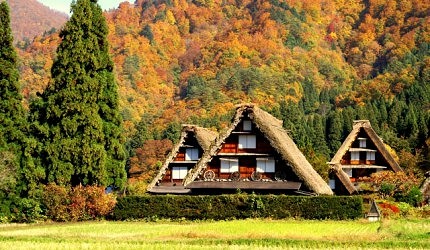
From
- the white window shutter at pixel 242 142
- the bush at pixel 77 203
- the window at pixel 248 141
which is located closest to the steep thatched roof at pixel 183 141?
the white window shutter at pixel 242 142

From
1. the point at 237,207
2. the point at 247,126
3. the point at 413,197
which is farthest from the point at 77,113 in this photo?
the point at 413,197

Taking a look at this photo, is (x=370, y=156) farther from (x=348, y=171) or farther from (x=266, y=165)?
(x=266, y=165)

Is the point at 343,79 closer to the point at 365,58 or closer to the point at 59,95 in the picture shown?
the point at 365,58

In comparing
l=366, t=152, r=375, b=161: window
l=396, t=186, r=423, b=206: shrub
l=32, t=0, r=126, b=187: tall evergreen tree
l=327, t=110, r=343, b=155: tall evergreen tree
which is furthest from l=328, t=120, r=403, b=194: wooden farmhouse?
l=32, t=0, r=126, b=187: tall evergreen tree

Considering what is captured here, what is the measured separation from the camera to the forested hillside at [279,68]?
97.6 metres

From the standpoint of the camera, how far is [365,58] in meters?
172

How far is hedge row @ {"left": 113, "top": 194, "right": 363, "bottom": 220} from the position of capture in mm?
36062

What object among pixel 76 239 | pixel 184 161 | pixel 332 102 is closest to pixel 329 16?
pixel 332 102

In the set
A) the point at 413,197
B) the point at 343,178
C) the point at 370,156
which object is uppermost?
the point at 370,156

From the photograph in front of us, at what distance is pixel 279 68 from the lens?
484 feet

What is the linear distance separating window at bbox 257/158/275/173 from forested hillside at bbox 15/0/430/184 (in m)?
32.0

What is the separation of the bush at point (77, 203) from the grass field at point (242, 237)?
6255 millimetres

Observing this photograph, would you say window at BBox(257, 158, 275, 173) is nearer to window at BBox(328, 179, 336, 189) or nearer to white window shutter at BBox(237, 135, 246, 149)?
white window shutter at BBox(237, 135, 246, 149)

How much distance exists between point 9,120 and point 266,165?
16214 mm
